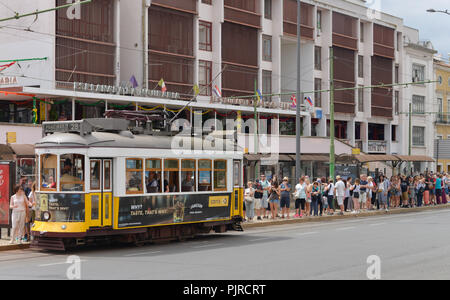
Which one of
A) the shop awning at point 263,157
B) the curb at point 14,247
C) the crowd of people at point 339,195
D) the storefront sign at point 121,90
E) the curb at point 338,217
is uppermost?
the storefront sign at point 121,90

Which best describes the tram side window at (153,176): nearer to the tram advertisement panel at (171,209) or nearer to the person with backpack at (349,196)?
the tram advertisement panel at (171,209)

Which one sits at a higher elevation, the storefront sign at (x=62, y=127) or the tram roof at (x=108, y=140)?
the storefront sign at (x=62, y=127)

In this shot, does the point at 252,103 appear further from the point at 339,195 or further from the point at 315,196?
the point at 315,196

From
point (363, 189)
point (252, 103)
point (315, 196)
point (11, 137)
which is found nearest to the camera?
point (315, 196)

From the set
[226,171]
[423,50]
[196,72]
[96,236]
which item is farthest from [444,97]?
[96,236]

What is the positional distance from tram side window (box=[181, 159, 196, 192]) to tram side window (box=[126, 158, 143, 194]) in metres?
1.49

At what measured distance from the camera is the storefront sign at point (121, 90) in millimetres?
37031

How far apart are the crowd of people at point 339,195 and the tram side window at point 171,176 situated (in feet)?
23.0

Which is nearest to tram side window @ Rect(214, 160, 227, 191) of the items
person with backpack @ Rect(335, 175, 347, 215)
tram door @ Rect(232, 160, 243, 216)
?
tram door @ Rect(232, 160, 243, 216)

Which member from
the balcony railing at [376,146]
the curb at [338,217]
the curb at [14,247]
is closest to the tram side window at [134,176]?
the curb at [14,247]

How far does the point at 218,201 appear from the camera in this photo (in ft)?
64.2

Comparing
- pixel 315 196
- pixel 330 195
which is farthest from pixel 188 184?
pixel 330 195

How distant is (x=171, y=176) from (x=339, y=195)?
1379 centimetres
